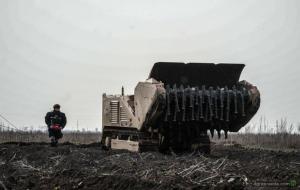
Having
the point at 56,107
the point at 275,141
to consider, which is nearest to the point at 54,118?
the point at 56,107

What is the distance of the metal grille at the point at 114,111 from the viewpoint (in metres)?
19.2

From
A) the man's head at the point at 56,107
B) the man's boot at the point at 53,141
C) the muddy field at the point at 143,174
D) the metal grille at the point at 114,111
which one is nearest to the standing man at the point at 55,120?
the man's head at the point at 56,107

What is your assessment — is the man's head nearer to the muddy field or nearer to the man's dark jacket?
the man's dark jacket

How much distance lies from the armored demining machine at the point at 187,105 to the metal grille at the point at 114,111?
1298mm

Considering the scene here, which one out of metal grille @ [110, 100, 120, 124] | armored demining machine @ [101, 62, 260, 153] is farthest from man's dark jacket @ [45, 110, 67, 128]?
armored demining machine @ [101, 62, 260, 153]

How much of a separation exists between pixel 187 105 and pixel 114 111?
14.6 feet

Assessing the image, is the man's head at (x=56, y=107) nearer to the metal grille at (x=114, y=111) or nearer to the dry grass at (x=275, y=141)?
the metal grille at (x=114, y=111)

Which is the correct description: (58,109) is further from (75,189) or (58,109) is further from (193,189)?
(193,189)

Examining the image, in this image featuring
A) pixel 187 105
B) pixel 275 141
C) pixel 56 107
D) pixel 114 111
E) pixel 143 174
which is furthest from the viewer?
pixel 275 141

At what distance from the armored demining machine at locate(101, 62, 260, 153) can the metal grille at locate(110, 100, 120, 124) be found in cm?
130

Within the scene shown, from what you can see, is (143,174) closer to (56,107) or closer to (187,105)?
(187,105)

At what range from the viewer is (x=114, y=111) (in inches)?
765

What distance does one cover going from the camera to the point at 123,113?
18.4 m

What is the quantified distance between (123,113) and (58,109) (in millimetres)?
3392
